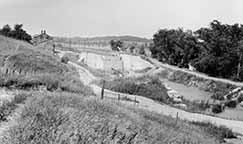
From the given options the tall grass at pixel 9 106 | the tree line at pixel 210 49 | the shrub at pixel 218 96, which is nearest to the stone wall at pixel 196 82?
the shrub at pixel 218 96

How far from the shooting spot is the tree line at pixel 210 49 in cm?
5600

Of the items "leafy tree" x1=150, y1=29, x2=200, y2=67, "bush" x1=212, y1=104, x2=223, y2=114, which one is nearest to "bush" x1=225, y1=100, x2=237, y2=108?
"bush" x1=212, y1=104, x2=223, y2=114

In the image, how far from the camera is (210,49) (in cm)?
5806

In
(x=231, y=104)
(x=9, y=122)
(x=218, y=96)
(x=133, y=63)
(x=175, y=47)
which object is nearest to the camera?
(x=9, y=122)

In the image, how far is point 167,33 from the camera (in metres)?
77.2

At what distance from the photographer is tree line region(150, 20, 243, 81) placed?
2205 inches

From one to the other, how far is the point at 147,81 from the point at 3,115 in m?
33.7

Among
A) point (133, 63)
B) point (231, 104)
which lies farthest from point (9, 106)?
point (133, 63)

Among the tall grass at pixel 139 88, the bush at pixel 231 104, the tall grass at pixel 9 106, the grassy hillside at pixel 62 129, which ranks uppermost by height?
the tall grass at pixel 9 106

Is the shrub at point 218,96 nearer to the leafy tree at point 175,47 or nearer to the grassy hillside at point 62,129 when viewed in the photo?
the leafy tree at point 175,47

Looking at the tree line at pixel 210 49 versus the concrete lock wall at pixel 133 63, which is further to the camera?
the concrete lock wall at pixel 133 63

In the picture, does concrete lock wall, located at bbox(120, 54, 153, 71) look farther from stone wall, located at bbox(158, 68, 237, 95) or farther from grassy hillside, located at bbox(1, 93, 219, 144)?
grassy hillside, located at bbox(1, 93, 219, 144)

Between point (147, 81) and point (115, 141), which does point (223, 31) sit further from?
point (115, 141)

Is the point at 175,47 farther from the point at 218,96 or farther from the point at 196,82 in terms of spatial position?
the point at 218,96
